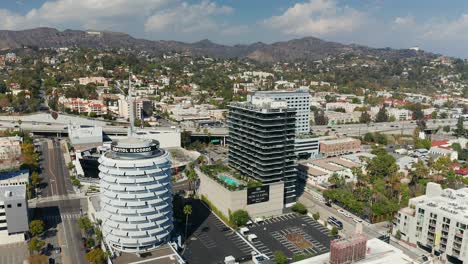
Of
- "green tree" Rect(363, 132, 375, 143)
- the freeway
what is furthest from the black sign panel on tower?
"green tree" Rect(363, 132, 375, 143)

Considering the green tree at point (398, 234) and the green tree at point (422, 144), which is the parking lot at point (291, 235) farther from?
the green tree at point (422, 144)

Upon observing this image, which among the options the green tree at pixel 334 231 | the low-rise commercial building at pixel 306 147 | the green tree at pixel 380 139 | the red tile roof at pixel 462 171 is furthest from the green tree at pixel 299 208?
the green tree at pixel 380 139

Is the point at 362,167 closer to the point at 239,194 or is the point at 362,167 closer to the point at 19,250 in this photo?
the point at 239,194

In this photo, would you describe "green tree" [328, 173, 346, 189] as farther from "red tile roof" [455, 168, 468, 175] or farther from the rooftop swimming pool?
"red tile roof" [455, 168, 468, 175]

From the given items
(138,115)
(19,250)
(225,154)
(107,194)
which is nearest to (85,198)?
(19,250)

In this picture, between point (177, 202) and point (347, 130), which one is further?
point (347, 130)
